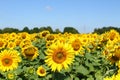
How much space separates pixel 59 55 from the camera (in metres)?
4.80

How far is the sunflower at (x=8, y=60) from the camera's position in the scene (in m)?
6.42

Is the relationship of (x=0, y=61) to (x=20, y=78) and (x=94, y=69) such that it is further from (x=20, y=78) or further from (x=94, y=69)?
(x=94, y=69)

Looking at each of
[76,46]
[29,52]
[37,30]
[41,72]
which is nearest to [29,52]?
[29,52]

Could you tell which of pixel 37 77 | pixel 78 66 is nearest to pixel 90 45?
pixel 78 66

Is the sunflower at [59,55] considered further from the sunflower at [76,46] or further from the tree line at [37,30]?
the tree line at [37,30]

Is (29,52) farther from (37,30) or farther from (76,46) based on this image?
(37,30)

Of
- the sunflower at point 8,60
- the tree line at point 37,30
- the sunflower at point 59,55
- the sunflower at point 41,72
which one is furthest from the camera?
the tree line at point 37,30

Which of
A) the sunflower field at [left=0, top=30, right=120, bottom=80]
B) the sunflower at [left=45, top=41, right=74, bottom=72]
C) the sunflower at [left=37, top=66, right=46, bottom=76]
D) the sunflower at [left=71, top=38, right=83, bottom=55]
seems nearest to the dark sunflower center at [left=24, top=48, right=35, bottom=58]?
the sunflower field at [left=0, top=30, right=120, bottom=80]

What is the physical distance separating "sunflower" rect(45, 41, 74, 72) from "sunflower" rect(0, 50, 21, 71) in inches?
66.5

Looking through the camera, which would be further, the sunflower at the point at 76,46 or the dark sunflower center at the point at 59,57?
the sunflower at the point at 76,46

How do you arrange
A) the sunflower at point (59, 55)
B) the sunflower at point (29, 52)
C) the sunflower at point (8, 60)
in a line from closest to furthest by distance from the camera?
the sunflower at point (59, 55) → the sunflower at point (8, 60) → the sunflower at point (29, 52)

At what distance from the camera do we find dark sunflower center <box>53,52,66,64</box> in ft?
15.7

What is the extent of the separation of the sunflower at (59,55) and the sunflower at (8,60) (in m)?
1.69

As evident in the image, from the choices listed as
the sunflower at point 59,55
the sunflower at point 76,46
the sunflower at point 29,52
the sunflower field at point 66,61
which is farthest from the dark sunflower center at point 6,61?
the sunflower at point 59,55
